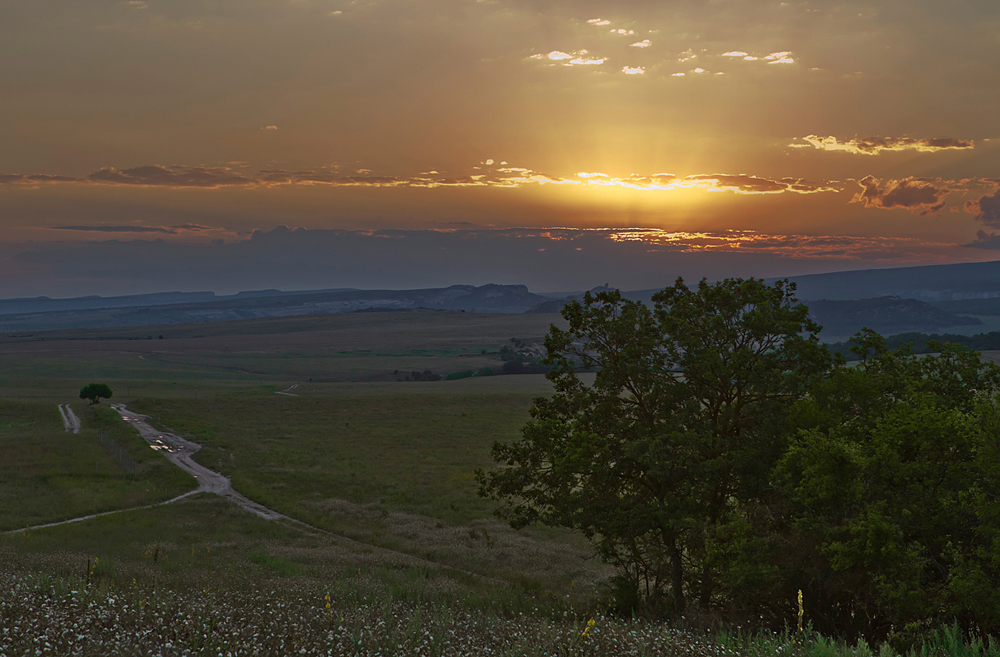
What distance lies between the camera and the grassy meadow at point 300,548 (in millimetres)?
9867

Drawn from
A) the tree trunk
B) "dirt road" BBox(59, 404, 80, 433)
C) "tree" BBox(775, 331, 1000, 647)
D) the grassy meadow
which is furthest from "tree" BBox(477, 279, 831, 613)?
"dirt road" BBox(59, 404, 80, 433)

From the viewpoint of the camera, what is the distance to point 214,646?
31.4ft

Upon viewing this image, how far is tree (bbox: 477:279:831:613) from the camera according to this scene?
1888 centimetres

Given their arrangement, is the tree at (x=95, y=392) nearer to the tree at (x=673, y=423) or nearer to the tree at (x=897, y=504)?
the tree at (x=673, y=423)

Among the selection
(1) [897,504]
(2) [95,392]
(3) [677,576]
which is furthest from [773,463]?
(2) [95,392]

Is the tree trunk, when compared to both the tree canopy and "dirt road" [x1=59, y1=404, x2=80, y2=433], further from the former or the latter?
"dirt road" [x1=59, y1=404, x2=80, y2=433]

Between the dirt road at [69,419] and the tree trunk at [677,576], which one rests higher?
the tree trunk at [677,576]

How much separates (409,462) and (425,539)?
25.5 m

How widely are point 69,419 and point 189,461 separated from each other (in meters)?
31.7

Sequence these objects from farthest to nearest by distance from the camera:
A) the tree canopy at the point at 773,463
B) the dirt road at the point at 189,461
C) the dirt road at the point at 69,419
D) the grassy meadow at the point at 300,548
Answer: the dirt road at the point at 69,419
the dirt road at the point at 189,461
the tree canopy at the point at 773,463
the grassy meadow at the point at 300,548

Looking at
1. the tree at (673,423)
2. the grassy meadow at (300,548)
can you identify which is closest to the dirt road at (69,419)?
the grassy meadow at (300,548)

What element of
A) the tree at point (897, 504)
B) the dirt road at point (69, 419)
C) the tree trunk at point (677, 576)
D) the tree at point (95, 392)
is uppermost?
the tree at point (897, 504)

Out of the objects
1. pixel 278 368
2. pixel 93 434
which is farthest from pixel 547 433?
pixel 278 368

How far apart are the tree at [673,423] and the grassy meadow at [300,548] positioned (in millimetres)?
2745
